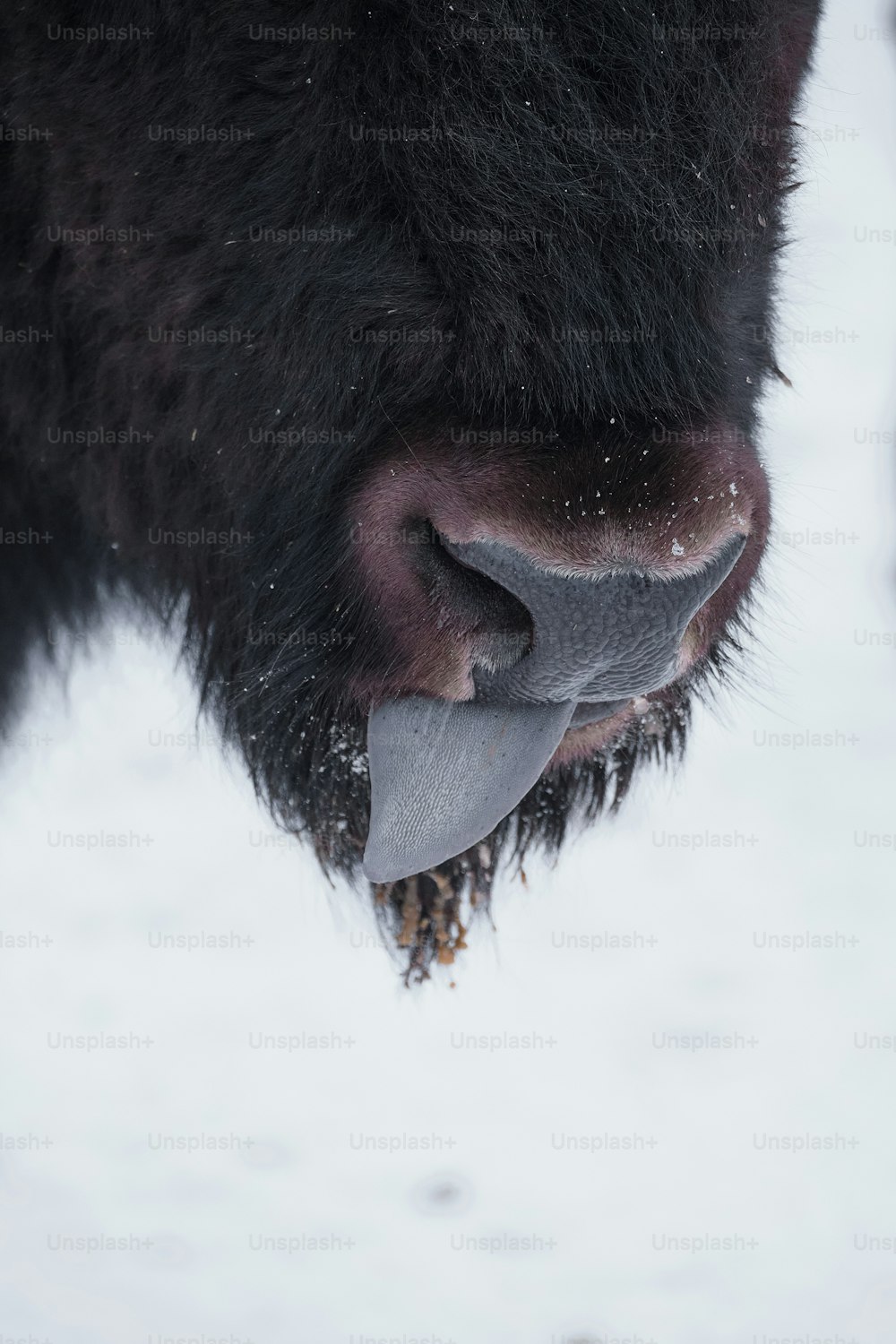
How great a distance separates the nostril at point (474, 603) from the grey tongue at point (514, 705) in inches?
0.9

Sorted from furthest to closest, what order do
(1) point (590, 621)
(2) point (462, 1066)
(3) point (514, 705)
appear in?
(2) point (462, 1066) → (3) point (514, 705) → (1) point (590, 621)

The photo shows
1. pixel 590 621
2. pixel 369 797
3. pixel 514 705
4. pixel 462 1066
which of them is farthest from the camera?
pixel 462 1066

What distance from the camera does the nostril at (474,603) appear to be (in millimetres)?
1090

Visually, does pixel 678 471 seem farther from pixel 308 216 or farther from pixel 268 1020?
pixel 268 1020

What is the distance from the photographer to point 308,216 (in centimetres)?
114

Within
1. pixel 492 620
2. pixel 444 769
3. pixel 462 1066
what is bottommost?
pixel 462 1066

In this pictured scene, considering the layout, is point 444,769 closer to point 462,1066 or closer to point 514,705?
point 514,705

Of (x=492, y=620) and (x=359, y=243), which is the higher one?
(x=359, y=243)

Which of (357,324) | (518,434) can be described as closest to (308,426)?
(357,324)

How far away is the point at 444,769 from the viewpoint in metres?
1.21

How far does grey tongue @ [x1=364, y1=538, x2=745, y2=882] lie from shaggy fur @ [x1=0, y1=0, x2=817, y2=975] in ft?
0.25

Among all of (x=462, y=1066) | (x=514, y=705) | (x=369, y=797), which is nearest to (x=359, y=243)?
(x=514, y=705)

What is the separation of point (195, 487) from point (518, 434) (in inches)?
22.6

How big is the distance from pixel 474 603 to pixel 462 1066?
1539mm
